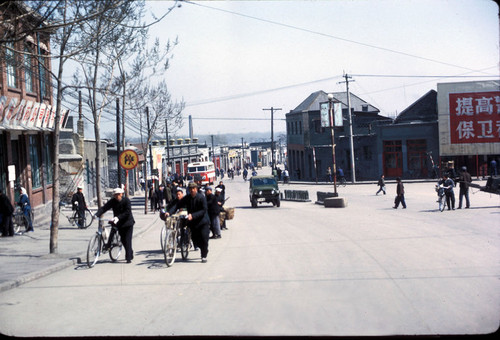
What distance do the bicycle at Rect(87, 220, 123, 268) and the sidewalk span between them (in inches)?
27.2

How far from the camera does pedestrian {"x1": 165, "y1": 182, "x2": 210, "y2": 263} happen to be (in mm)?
13477

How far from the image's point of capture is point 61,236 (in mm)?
21312

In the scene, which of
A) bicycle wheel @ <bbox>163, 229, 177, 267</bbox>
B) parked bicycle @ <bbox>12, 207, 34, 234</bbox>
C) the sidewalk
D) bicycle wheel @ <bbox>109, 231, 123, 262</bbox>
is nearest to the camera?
the sidewalk

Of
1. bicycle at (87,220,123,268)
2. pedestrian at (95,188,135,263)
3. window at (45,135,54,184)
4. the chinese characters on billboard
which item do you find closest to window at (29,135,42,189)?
window at (45,135,54,184)

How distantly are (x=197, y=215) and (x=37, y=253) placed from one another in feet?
17.4

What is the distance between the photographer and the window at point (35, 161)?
27500 millimetres

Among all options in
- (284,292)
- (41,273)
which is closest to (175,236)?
(41,273)

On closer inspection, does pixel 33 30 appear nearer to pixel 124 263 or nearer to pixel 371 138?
pixel 124 263

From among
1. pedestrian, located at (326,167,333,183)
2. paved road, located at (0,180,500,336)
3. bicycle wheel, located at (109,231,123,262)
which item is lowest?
paved road, located at (0,180,500,336)

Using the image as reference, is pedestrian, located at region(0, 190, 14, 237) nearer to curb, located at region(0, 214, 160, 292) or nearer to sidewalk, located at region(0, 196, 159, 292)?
sidewalk, located at region(0, 196, 159, 292)

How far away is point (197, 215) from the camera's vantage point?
13.4 meters

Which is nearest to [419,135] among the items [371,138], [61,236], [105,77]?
[371,138]

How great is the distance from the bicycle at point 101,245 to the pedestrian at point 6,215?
23.9 feet

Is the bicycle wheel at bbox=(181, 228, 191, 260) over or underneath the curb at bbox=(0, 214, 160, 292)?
over
